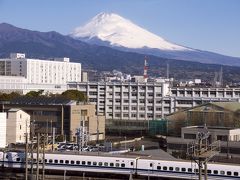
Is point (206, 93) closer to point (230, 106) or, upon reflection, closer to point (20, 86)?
point (230, 106)

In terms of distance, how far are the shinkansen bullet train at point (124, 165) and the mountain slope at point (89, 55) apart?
112601mm

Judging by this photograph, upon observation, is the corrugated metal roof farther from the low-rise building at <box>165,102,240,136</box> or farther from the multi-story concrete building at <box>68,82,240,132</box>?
the multi-story concrete building at <box>68,82,240,132</box>

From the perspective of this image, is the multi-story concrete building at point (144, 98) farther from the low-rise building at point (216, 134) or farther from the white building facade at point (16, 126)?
the white building facade at point (16, 126)

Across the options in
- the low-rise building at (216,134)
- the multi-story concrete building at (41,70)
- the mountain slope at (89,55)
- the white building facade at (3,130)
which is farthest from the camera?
the mountain slope at (89,55)

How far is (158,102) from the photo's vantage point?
129ft

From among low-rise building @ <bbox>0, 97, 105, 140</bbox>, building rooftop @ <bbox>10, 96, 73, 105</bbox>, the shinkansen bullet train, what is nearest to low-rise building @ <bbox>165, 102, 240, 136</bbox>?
low-rise building @ <bbox>0, 97, 105, 140</bbox>

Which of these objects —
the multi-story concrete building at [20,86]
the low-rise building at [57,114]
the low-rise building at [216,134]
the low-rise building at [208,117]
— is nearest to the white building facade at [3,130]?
the low-rise building at [57,114]

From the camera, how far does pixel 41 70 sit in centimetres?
6184

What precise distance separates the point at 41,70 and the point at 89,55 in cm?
11522

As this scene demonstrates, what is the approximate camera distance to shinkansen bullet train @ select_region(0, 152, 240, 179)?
13859mm

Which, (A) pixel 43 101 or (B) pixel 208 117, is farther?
(B) pixel 208 117

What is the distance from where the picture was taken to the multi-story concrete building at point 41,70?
60.3m

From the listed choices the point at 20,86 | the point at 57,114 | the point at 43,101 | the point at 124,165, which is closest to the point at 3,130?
the point at 57,114

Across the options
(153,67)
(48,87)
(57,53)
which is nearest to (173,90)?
(48,87)
